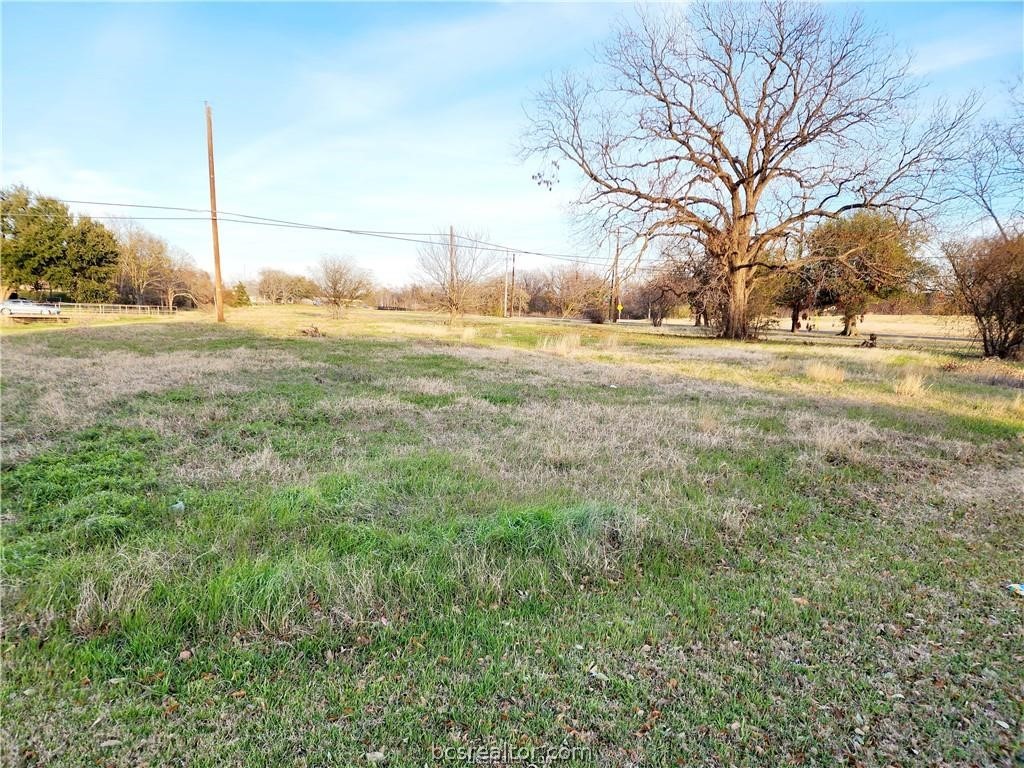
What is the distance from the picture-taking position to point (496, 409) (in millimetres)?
7125

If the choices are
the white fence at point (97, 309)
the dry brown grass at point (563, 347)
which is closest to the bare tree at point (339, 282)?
the white fence at point (97, 309)

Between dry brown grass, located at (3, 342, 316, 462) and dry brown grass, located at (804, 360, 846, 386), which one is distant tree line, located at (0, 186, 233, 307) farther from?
dry brown grass, located at (804, 360, 846, 386)

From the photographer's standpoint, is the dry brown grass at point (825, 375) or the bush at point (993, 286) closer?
the dry brown grass at point (825, 375)

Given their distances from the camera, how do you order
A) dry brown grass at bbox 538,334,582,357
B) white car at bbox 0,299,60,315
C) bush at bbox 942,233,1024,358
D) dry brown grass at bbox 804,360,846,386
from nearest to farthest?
dry brown grass at bbox 804,360,846,386
bush at bbox 942,233,1024,358
dry brown grass at bbox 538,334,582,357
white car at bbox 0,299,60,315

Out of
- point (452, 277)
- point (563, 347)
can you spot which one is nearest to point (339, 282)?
point (452, 277)

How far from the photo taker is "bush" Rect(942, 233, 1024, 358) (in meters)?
14.3

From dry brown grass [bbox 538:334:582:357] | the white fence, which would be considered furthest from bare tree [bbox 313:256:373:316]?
dry brown grass [bbox 538:334:582:357]

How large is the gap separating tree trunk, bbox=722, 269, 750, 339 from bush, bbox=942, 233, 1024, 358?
7703 mm

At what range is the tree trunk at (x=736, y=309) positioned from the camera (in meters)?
22.8

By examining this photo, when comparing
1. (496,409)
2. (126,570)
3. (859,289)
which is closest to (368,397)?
(496,409)

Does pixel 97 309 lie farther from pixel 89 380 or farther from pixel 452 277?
pixel 89 380

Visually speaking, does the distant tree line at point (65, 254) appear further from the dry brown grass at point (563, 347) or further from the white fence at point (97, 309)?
the dry brown grass at point (563, 347)

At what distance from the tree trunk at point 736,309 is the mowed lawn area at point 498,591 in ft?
59.5

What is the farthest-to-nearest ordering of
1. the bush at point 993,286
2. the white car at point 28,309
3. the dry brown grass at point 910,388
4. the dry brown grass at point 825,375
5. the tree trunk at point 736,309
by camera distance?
the white car at point 28,309, the tree trunk at point 736,309, the bush at point 993,286, the dry brown grass at point 825,375, the dry brown grass at point 910,388
